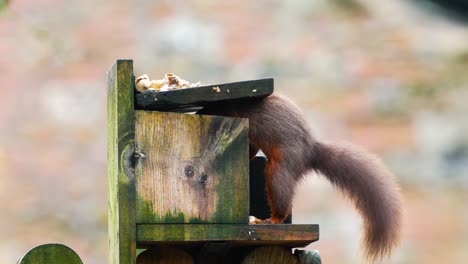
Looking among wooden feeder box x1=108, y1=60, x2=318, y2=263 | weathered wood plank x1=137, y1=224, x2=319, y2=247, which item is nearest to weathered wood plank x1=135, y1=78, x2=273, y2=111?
wooden feeder box x1=108, y1=60, x2=318, y2=263

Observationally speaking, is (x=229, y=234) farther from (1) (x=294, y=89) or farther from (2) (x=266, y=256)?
(1) (x=294, y=89)

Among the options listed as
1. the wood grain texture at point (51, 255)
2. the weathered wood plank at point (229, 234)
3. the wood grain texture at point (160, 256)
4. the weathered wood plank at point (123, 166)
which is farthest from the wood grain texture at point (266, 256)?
the wood grain texture at point (51, 255)

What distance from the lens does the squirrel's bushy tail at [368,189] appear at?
2303mm

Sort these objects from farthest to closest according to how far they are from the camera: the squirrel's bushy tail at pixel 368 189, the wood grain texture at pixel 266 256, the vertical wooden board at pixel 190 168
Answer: the squirrel's bushy tail at pixel 368 189
the wood grain texture at pixel 266 256
the vertical wooden board at pixel 190 168

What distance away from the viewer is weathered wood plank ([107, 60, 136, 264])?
1.96 meters

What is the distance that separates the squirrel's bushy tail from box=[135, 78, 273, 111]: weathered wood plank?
282mm

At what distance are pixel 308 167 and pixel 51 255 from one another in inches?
26.9

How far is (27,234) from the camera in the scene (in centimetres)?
387

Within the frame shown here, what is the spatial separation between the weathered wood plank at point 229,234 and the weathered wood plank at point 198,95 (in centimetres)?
26

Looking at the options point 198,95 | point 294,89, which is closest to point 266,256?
point 198,95

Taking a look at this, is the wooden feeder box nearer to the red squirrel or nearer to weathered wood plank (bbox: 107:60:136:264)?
weathered wood plank (bbox: 107:60:136:264)

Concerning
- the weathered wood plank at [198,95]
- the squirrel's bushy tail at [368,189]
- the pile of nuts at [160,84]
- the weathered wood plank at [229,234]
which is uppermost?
the pile of nuts at [160,84]

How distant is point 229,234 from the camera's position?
2.02m

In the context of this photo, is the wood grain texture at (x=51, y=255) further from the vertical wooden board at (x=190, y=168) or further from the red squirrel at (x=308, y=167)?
the red squirrel at (x=308, y=167)
